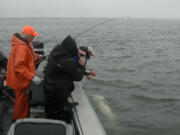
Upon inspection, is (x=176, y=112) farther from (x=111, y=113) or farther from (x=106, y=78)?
(x=106, y=78)

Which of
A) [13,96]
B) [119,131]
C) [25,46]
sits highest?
[25,46]

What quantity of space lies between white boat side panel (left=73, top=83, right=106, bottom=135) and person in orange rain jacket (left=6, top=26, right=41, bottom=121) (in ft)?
2.94

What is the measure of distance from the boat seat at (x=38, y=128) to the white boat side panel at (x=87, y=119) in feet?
2.72

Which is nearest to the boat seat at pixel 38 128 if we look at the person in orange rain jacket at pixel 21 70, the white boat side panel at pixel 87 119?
the white boat side panel at pixel 87 119

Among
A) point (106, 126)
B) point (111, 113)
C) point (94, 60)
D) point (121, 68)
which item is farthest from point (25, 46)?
point (94, 60)

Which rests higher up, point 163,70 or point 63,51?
point 63,51

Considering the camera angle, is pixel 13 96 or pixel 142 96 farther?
pixel 142 96

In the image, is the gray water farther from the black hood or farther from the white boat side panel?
the black hood

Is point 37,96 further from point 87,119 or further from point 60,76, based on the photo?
point 87,119

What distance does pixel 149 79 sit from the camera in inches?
382

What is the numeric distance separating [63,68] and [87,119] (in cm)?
92

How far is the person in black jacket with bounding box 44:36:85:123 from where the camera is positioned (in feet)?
10.3

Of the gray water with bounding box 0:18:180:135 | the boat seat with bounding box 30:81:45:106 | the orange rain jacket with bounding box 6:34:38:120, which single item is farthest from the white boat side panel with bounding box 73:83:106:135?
the gray water with bounding box 0:18:180:135

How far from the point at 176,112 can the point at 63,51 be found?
16.4 ft
